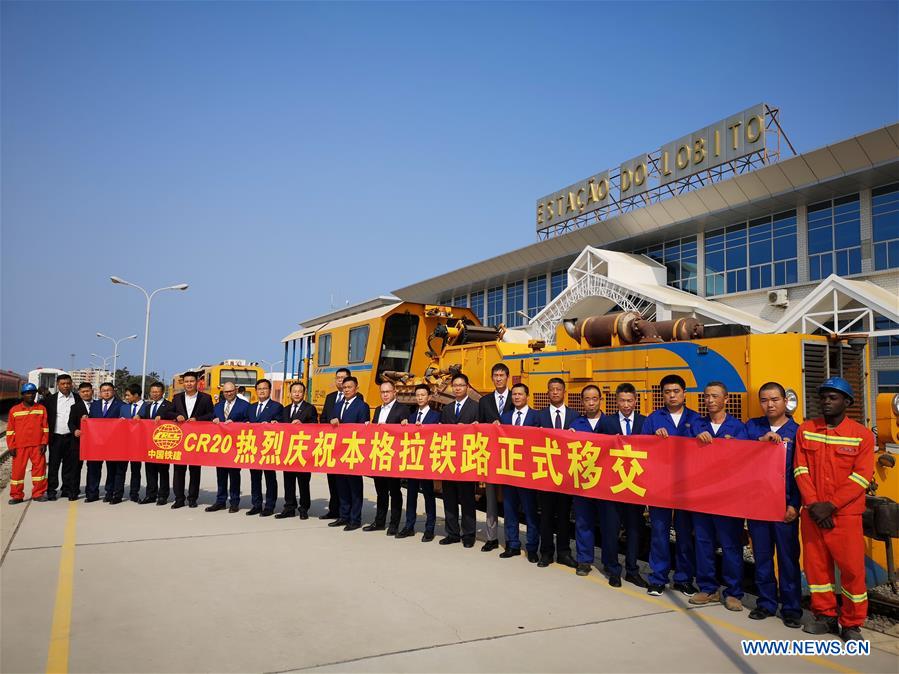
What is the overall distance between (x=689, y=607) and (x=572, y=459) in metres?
1.81

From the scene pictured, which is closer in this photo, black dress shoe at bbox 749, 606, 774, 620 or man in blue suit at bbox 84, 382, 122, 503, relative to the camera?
black dress shoe at bbox 749, 606, 774, 620

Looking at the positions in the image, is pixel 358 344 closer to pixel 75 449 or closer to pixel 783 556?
pixel 75 449

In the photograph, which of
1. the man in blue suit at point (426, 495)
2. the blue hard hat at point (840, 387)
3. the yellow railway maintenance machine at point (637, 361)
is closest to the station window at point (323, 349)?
the yellow railway maintenance machine at point (637, 361)

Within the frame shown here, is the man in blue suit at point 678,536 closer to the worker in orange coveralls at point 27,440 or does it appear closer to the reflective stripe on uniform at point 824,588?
the reflective stripe on uniform at point 824,588

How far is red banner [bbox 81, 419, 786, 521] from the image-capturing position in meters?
5.63

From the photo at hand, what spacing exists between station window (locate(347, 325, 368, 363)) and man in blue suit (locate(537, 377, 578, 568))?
627 cm

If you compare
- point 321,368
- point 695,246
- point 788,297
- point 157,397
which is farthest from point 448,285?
point 157,397

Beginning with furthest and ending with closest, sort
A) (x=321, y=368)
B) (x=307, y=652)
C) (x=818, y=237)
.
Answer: (x=818, y=237)
(x=321, y=368)
(x=307, y=652)

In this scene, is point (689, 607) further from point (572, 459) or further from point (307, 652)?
point (307, 652)

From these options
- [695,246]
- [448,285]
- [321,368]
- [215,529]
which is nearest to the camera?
[215,529]

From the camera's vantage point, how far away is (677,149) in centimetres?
2927

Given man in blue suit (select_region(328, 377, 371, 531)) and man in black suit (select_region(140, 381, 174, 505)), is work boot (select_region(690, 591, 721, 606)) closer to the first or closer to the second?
man in blue suit (select_region(328, 377, 371, 531))

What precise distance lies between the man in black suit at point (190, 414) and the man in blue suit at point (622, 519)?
6.37 meters

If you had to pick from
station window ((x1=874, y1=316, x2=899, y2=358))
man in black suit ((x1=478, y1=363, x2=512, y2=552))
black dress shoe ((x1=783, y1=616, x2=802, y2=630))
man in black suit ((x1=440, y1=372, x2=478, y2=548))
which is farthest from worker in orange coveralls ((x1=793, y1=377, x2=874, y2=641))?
station window ((x1=874, y1=316, x2=899, y2=358))
